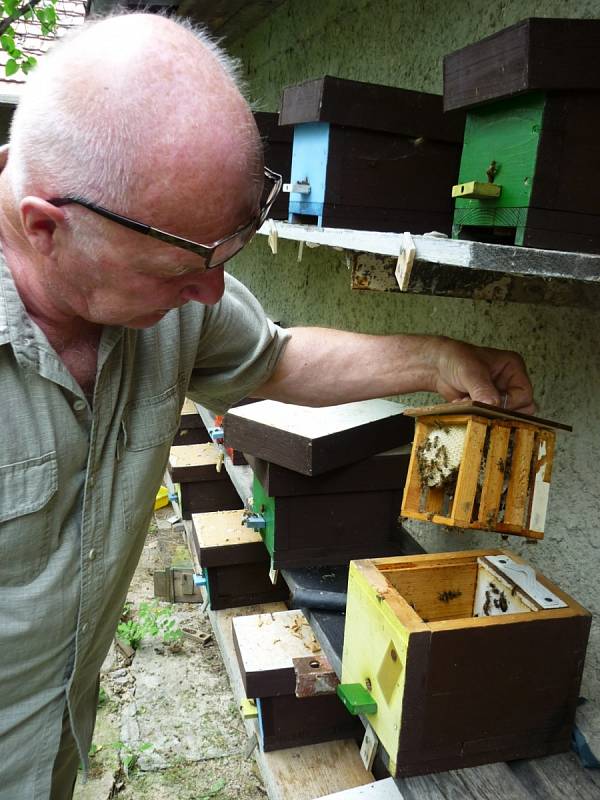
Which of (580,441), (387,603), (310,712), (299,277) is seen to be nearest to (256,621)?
(310,712)

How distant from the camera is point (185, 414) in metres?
3.83

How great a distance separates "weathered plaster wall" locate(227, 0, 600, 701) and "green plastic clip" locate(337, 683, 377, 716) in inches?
21.1

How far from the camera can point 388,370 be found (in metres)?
1.54

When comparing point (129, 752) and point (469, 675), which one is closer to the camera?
point (469, 675)

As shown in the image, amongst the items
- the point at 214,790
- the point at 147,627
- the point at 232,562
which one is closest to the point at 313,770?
the point at 214,790

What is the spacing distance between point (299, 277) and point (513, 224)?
2470 millimetres

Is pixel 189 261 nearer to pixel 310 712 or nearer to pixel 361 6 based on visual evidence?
pixel 310 712

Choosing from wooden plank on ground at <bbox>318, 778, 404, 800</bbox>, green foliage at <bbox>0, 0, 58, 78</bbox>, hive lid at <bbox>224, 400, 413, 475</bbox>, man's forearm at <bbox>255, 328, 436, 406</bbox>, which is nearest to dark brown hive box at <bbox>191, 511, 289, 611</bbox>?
hive lid at <bbox>224, 400, 413, 475</bbox>

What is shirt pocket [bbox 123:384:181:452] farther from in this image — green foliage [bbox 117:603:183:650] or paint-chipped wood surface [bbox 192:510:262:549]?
green foliage [bbox 117:603:183:650]

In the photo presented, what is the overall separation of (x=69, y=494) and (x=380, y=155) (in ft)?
3.45

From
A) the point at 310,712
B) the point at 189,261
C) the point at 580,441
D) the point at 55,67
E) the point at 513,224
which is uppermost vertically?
the point at 55,67

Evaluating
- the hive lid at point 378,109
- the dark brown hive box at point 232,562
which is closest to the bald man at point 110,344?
the hive lid at point 378,109

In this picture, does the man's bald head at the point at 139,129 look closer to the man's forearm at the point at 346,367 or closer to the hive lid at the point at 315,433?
the man's forearm at the point at 346,367

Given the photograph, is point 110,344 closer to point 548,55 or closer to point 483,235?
point 483,235
